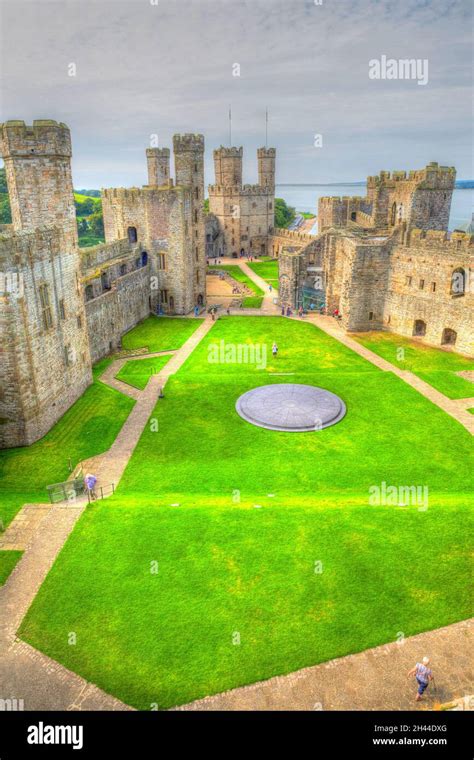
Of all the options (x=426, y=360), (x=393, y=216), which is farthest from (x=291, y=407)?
(x=393, y=216)

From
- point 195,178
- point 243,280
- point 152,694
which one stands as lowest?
point 152,694

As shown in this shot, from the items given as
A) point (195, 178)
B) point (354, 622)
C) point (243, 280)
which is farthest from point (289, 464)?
point (243, 280)

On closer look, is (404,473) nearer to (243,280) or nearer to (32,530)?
(32,530)

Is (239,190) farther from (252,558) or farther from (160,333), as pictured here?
(252,558)

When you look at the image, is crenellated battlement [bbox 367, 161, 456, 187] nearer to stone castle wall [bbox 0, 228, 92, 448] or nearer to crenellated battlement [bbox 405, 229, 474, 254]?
crenellated battlement [bbox 405, 229, 474, 254]

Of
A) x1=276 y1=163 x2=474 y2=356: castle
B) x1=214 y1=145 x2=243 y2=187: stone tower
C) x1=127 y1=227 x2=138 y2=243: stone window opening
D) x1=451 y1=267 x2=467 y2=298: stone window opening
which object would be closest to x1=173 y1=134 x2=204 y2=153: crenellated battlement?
x1=127 y1=227 x2=138 y2=243: stone window opening
